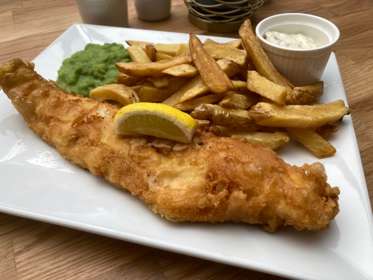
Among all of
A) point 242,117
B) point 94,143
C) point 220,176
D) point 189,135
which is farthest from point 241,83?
point 94,143

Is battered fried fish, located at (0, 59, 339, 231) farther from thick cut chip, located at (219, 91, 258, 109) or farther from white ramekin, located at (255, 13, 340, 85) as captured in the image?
white ramekin, located at (255, 13, 340, 85)

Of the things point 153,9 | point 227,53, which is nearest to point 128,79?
point 227,53

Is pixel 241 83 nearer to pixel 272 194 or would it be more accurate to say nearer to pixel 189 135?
pixel 189 135

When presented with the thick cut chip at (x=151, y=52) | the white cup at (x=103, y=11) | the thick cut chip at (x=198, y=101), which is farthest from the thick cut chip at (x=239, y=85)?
the white cup at (x=103, y=11)

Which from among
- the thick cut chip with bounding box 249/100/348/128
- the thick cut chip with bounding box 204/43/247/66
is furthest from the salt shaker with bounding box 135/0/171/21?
the thick cut chip with bounding box 249/100/348/128

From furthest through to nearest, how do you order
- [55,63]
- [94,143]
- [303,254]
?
[55,63] < [94,143] < [303,254]

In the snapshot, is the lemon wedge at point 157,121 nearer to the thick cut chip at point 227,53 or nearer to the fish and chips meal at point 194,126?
the fish and chips meal at point 194,126

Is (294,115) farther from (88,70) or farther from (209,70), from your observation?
(88,70)
